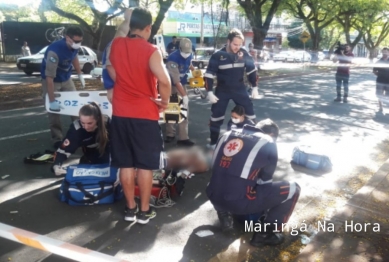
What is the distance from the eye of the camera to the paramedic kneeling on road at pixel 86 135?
15.1 feet

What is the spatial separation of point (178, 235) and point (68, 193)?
1275 mm

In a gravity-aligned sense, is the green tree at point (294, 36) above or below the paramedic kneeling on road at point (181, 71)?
above

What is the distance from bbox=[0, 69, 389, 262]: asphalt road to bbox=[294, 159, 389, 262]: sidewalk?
25cm

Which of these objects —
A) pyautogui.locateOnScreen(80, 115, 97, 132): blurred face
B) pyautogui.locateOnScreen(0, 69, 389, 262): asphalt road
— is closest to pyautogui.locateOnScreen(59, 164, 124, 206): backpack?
pyautogui.locateOnScreen(0, 69, 389, 262): asphalt road

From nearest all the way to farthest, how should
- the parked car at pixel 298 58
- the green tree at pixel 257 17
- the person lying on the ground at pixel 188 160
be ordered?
the person lying on the ground at pixel 188 160 < the green tree at pixel 257 17 < the parked car at pixel 298 58

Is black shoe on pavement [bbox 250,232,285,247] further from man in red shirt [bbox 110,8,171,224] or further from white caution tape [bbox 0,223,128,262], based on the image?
white caution tape [bbox 0,223,128,262]

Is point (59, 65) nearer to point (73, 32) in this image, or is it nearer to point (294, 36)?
point (73, 32)

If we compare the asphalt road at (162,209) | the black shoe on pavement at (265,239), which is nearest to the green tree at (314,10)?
the asphalt road at (162,209)

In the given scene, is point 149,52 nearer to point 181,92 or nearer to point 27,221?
Result: point 27,221

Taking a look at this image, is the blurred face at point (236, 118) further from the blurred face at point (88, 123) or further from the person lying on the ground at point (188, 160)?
the blurred face at point (88, 123)

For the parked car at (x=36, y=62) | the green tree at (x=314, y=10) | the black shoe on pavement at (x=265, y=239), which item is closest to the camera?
the black shoe on pavement at (x=265, y=239)

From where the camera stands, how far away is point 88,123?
4637 millimetres

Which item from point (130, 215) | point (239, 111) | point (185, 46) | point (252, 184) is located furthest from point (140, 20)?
point (185, 46)

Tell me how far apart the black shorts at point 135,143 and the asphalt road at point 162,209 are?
604mm
